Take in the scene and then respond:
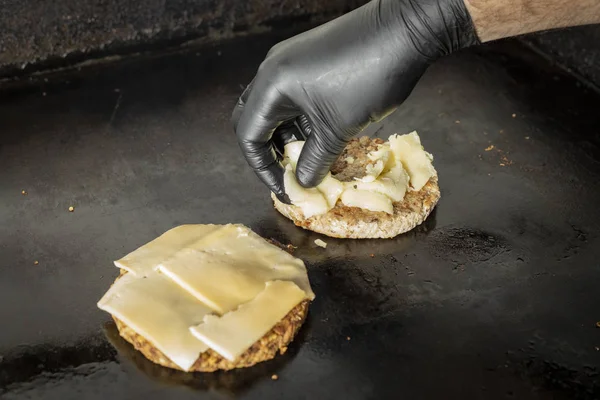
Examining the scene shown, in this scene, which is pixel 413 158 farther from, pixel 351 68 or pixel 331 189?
pixel 351 68

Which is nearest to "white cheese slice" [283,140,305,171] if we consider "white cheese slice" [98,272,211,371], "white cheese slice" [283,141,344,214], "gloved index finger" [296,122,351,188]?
"white cheese slice" [283,141,344,214]

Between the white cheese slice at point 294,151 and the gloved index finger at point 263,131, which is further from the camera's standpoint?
the white cheese slice at point 294,151

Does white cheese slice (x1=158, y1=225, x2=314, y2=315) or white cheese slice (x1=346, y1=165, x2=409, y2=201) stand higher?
white cheese slice (x1=158, y1=225, x2=314, y2=315)

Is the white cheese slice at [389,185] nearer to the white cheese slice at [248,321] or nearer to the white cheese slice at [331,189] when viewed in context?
the white cheese slice at [331,189]

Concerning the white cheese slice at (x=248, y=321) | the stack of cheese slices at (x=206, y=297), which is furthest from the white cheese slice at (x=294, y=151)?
the white cheese slice at (x=248, y=321)

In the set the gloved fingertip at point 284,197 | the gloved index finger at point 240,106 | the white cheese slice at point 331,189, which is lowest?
the white cheese slice at point 331,189

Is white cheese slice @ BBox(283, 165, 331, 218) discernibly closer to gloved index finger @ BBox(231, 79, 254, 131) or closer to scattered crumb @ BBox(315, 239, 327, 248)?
scattered crumb @ BBox(315, 239, 327, 248)
